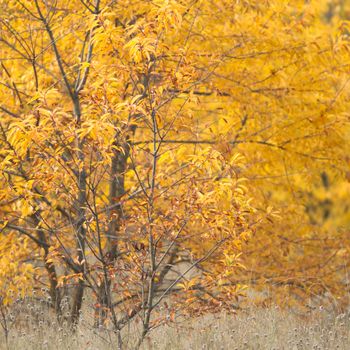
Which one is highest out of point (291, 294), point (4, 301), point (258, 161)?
point (258, 161)

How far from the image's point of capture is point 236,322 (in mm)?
6266

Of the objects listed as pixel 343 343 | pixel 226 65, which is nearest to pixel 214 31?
pixel 226 65

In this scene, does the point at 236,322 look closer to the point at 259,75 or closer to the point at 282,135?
the point at 282,135

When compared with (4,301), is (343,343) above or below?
below

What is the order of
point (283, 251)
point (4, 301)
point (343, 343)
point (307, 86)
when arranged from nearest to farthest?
point (343, 343) → point (4, 301) → point (307, 86) → point (283, 251)

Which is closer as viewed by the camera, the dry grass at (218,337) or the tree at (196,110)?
the dry grass at (218,337)

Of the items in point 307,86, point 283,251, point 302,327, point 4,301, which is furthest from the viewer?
point 283,251

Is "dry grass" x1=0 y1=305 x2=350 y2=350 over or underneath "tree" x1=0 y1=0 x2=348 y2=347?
underneath

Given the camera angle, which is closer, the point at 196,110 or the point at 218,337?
the point at 218,337

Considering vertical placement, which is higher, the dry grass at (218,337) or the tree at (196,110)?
the tree at (196,110)

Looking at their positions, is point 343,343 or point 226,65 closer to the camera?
point 343,343

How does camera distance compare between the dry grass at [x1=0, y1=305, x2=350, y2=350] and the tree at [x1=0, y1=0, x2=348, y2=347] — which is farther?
the tree at [x1=0, y1=0, x2=348, y2=347]

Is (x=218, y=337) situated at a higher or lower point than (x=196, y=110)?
lower

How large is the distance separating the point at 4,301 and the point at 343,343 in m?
3.15
